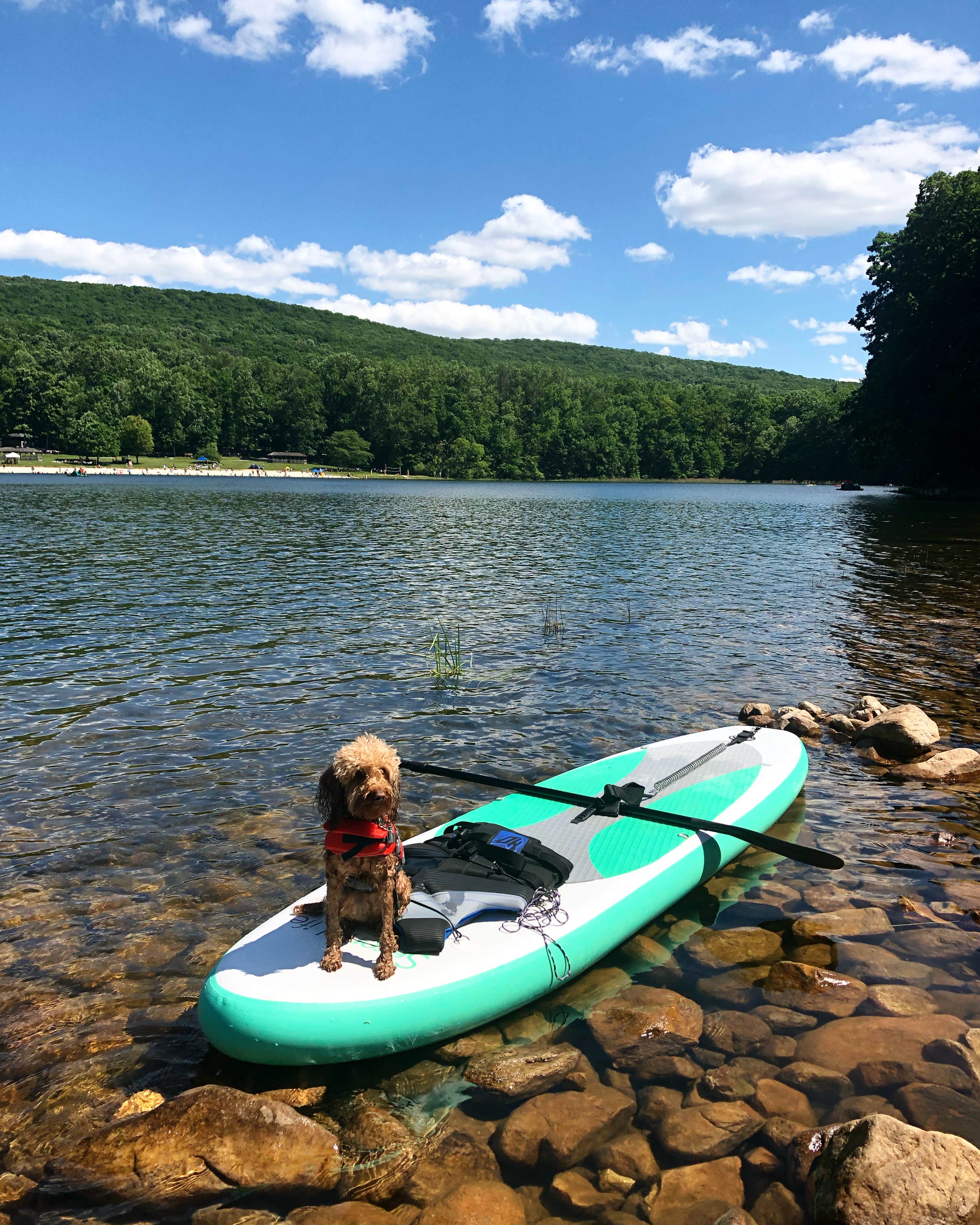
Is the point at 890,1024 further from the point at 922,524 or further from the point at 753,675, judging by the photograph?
the point at 922,524

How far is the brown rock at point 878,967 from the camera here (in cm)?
529

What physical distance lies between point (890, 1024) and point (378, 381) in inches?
5463

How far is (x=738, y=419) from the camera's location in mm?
148000

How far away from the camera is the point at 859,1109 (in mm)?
4246

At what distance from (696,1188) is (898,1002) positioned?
207 cm

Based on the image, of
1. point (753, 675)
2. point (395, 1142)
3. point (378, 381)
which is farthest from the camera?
point (378, 381)

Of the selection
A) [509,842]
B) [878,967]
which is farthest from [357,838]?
[878,967]

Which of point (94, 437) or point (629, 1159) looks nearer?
point (629, 1159)

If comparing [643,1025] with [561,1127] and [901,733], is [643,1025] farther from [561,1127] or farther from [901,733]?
[901,733]

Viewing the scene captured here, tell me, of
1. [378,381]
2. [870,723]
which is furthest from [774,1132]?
[378,381]

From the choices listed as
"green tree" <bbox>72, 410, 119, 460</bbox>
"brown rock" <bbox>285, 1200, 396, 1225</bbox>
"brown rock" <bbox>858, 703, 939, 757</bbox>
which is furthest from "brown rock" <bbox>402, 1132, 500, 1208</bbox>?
"green tree" <bbox>72, 410, 119, 460</bbox>

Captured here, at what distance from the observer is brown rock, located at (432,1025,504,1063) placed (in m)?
4.66

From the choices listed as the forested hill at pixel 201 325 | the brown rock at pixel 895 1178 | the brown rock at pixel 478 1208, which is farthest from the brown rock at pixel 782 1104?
the forested hill at pixel 201 325

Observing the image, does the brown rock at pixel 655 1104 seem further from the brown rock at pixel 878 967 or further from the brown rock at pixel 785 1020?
the brown rock at pixel 878 967
